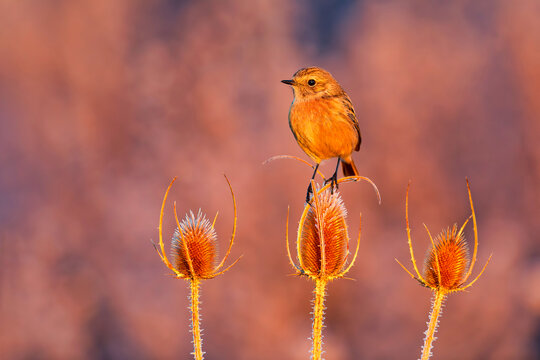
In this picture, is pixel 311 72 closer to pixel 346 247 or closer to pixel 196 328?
pixel 346 247

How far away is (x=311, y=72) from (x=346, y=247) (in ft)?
2.83

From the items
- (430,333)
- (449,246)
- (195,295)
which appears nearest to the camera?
(430,333)

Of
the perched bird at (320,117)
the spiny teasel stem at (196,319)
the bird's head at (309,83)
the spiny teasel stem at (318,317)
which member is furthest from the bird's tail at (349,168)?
the spiny teasel stem at (196,319)

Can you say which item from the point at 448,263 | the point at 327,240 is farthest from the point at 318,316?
the point at 448,263

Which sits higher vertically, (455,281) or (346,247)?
(346,247)

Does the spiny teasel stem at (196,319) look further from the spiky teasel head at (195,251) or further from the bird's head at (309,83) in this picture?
the bird's head at (309,83)

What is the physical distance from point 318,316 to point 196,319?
1.73ft

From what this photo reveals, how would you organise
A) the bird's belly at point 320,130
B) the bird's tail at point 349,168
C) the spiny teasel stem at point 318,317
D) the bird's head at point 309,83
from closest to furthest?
the spiny teasel stem at point 318,317
the bird's belly at point 320,130
the bird's head at point 309,83
the bird's tail at point 349,168

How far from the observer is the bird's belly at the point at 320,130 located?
2.19m

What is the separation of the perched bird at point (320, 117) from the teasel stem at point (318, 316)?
0.50m

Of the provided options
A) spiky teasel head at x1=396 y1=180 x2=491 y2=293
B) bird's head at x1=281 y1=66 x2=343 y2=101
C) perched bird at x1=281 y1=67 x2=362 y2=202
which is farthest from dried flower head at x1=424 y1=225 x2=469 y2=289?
bird's head at x1=281 y1=66 x2=343 y2=101


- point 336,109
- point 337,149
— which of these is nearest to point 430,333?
point 337,149

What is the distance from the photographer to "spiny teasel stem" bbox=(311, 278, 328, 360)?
1.90 meters

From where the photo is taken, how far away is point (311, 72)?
2.30 meters
